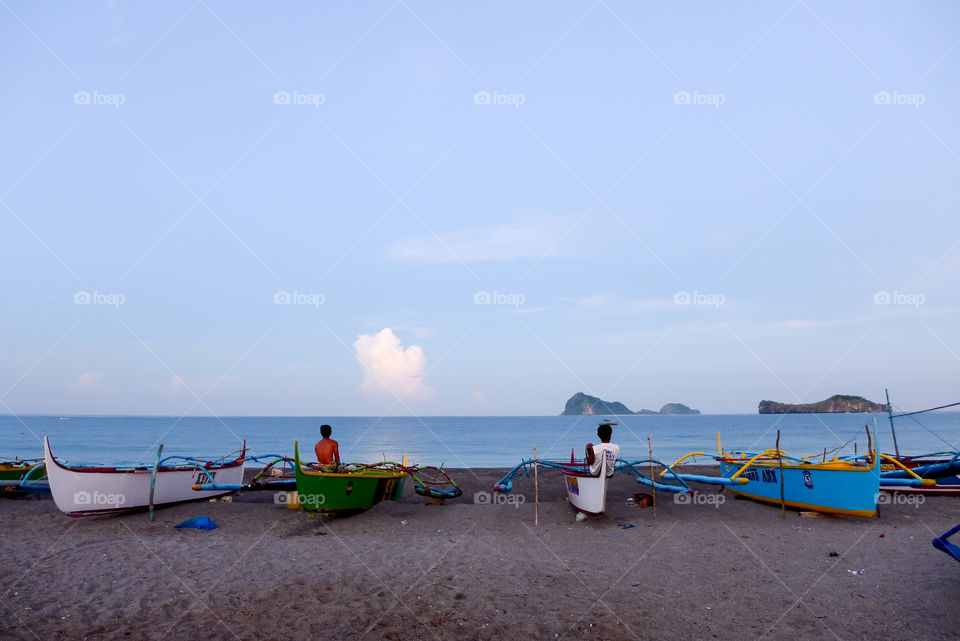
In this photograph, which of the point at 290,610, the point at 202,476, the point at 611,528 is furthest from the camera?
the point at 202,476

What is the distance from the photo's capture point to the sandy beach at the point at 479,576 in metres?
6.41

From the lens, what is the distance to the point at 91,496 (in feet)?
37.1

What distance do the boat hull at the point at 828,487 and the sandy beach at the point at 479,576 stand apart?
0.30 meters

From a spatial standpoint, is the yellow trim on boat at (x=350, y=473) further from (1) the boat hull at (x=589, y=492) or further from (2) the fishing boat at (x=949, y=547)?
(2) the fishing boat at (x=949, y=547)

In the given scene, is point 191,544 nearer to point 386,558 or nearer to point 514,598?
point 386,558

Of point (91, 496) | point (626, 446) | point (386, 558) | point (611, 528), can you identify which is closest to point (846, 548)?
point (611, 528)

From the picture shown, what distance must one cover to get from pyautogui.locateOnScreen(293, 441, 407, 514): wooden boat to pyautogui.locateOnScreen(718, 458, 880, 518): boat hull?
8551 mm

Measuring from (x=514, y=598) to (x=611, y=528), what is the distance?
171 inches

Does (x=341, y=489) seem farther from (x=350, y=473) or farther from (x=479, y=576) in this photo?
(x=479, y=576)

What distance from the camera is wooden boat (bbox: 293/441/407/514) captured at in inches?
448

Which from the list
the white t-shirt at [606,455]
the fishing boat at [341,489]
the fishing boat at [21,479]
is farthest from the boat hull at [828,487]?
the fishing boat at [21,479]

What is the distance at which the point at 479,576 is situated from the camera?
26.5ft

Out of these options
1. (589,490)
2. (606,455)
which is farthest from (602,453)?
(589,490)

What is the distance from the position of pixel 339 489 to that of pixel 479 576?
4553 millimetres
